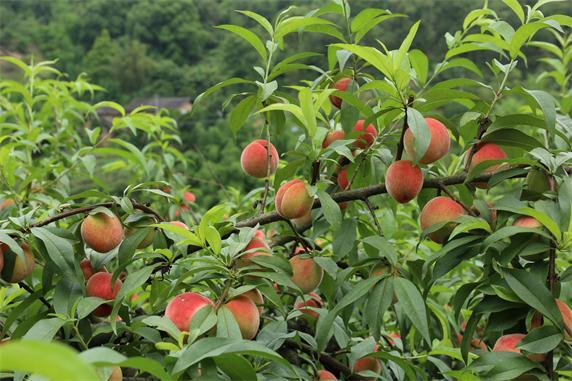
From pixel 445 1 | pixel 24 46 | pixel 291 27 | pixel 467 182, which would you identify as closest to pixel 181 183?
pixel 291 27

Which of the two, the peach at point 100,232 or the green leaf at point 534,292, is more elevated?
the peach at point 100,232

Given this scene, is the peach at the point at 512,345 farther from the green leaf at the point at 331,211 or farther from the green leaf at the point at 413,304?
the green leaf at the point at 331,211

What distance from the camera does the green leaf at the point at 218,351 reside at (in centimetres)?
40

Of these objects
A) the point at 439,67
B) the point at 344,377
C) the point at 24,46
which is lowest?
the point at 24,46

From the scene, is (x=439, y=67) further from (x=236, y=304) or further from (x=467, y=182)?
(x=236, y=304)

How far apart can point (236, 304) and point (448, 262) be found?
20 cm

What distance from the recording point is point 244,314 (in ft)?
1.69

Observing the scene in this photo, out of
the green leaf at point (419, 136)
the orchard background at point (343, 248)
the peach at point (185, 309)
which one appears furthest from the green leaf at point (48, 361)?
the green leaf at point (419, 136)

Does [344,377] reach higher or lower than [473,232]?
lower

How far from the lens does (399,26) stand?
15305 millimetres

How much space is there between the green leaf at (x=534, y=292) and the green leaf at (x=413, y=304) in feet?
0.25

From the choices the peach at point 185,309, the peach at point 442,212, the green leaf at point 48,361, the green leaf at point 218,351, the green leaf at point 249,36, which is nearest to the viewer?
the green leaf at point 48,361

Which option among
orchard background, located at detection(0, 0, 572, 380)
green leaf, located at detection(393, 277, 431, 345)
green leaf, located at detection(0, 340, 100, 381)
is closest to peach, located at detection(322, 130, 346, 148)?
orchard background, located at detection(0, 0, 572, 380)

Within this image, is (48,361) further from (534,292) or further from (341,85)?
(341,85)
